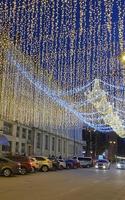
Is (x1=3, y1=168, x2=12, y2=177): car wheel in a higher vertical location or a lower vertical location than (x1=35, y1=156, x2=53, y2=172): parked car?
lower

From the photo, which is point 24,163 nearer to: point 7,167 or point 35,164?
point 35,164

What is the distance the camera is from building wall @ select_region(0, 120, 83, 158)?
56.5 meters

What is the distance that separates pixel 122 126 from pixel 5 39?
16850 millimetres

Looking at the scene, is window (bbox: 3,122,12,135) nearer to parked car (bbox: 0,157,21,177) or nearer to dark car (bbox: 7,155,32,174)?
dark car (bbox: 7,155,32,174)

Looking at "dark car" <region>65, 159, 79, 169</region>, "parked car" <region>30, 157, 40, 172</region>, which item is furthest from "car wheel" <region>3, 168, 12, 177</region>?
"dark car" <region>65, 159, 79, 169</region>

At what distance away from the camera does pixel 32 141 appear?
223ft

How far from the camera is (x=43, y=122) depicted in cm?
6794

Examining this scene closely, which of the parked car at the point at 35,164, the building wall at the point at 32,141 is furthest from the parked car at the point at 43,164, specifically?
the building wall at the point at 32,141

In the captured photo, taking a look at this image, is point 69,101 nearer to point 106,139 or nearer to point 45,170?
point 45,170

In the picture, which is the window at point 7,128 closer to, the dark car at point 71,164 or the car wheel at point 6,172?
the dark car at point 71,164

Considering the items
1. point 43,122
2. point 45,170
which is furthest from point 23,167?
point 43,122

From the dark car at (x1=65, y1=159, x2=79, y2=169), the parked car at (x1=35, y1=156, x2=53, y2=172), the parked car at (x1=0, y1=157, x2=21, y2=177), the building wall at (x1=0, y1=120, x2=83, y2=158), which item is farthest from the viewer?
the dark car at (x1=65, y1=159, x2=79, y2=169)

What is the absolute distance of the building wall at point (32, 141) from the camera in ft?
185

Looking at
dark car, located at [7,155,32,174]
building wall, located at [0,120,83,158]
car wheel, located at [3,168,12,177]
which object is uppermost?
building wall, located at [0,120,83,158]
